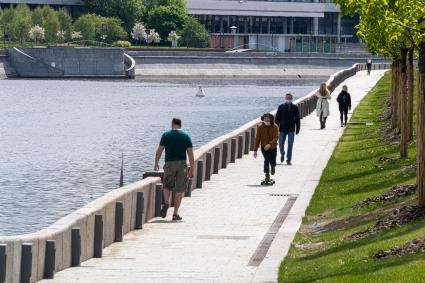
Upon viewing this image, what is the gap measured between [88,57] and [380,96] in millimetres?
88349

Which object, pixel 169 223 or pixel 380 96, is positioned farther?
pixel 380 96

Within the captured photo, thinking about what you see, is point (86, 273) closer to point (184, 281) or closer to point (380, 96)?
point (184, 281)

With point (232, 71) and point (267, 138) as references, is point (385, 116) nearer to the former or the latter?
point (267, 138)

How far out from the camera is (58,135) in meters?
81.0

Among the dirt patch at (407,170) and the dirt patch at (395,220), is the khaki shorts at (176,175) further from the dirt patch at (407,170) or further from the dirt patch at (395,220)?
the dirt patch at (407,170)

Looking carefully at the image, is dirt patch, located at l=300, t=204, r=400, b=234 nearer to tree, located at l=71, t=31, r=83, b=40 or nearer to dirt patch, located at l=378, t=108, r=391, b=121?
dirt patch, located at l=378, t=108, r=391, b=121

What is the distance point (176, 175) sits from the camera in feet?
87.9

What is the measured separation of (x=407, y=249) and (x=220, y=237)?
640cm

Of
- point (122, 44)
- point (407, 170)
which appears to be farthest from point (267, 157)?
point (122, 44)

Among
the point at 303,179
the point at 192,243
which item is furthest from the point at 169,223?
the point at 303,179


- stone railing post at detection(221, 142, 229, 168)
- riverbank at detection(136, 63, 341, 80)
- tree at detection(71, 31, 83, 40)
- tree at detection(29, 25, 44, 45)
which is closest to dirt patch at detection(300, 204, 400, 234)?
stone railing post at detection(221, 142, 229, 168)

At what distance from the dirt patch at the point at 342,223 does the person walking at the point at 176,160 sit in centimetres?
266

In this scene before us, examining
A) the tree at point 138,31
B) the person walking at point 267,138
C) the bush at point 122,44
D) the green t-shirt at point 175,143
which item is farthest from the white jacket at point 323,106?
the tree at point 138,31

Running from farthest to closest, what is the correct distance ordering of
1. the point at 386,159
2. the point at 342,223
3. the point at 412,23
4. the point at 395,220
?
1. the point at 386,159
2. the point at 342,223
3. the point at 412,23
4. the point at 395,220
